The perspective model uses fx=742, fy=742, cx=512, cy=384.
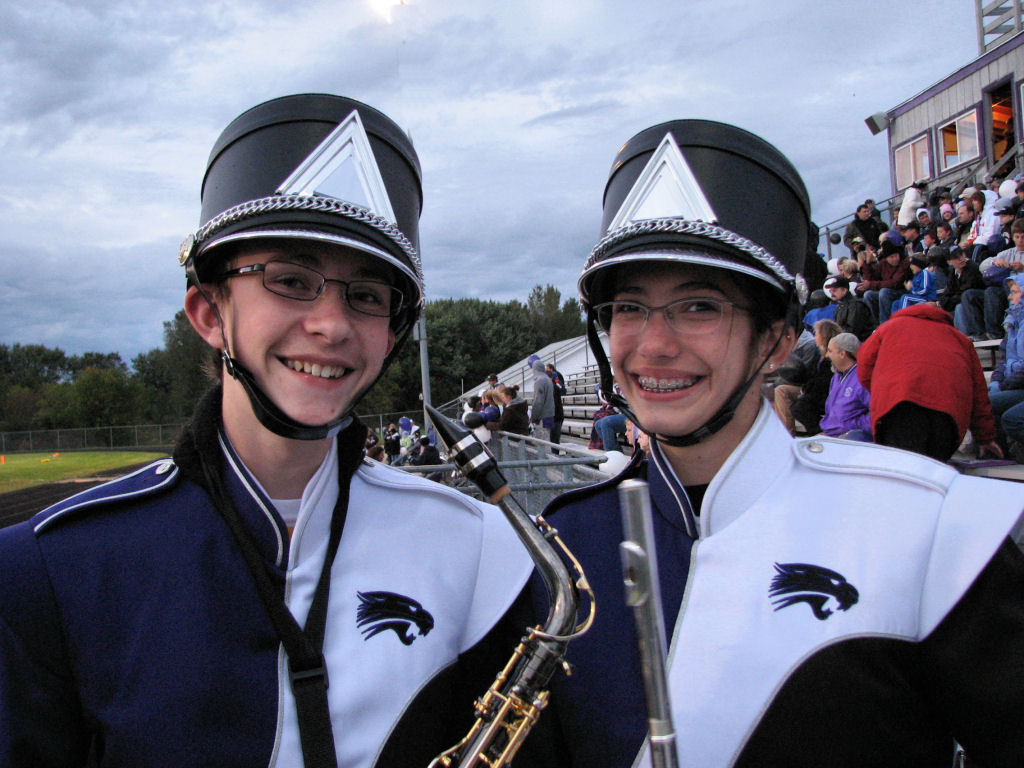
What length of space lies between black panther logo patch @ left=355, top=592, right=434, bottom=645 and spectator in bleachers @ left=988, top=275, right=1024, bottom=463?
6.23 metres

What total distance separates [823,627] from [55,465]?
150ft

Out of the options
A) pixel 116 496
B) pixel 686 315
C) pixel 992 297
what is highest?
pixel 992 297

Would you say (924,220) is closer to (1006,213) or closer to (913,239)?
(913,239)

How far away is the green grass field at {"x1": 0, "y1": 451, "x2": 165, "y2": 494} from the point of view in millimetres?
35375

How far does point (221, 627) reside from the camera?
1658 millimetres

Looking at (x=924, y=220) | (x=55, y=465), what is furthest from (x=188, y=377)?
(x=924, y=220)

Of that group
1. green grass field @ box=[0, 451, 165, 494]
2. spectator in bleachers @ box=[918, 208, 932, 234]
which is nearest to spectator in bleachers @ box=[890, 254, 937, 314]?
spectator in bleachers @ box=[918, 208, 932, 234]

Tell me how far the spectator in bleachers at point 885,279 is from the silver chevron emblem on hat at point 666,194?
944 cm

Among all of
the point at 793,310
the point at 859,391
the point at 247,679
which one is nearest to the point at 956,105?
the point at 859,391

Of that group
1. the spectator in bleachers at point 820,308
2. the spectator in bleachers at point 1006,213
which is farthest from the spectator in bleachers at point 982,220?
the spectator in bleachers at point 820,308

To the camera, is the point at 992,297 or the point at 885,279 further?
the point at 885,279

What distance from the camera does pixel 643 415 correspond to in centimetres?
191

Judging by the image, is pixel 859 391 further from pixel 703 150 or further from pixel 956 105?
pixel 956 105

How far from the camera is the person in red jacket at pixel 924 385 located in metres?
4.67
